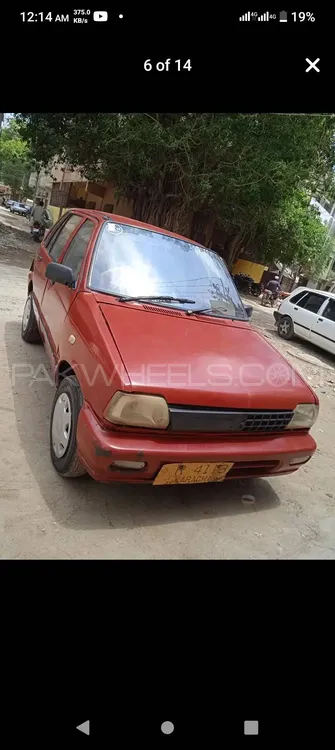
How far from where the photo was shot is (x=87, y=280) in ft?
9.12

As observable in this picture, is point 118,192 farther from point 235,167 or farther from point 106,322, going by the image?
point 106,322

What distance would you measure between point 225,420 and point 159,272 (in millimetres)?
1299

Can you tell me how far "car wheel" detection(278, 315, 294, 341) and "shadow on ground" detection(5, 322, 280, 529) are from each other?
734 centimetres

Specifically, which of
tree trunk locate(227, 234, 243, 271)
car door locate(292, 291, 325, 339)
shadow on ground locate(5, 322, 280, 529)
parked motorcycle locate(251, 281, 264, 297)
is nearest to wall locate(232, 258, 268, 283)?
parked motorcycle locate(251, 281, 264, 297)

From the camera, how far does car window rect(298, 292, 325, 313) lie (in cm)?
927

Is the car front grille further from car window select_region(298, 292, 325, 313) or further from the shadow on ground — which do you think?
car window select_region(298, 292, 325, 313)

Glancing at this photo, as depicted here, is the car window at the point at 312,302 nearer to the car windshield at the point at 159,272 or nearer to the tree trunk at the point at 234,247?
the car windshield at the point at 159,272

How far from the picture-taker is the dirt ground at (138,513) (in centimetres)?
215

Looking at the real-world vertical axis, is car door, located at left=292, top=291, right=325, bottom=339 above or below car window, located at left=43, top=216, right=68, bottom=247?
Answer: below

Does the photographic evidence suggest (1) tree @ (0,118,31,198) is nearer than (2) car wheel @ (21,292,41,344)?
No

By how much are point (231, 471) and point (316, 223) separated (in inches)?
979

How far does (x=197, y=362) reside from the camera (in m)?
2.32

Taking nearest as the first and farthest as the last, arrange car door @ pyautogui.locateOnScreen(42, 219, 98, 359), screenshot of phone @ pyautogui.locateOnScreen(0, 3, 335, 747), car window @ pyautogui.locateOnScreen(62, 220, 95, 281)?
1. screenshot of phone @ pyautogui.locateOnScreen(0, 3, 335, 747)
2. car door @ pyautogui.locateOnScreen(42, 219, 98, 359)
3. car window @ pyautogui.locateOnScreen(62, 220, 95, 281)
